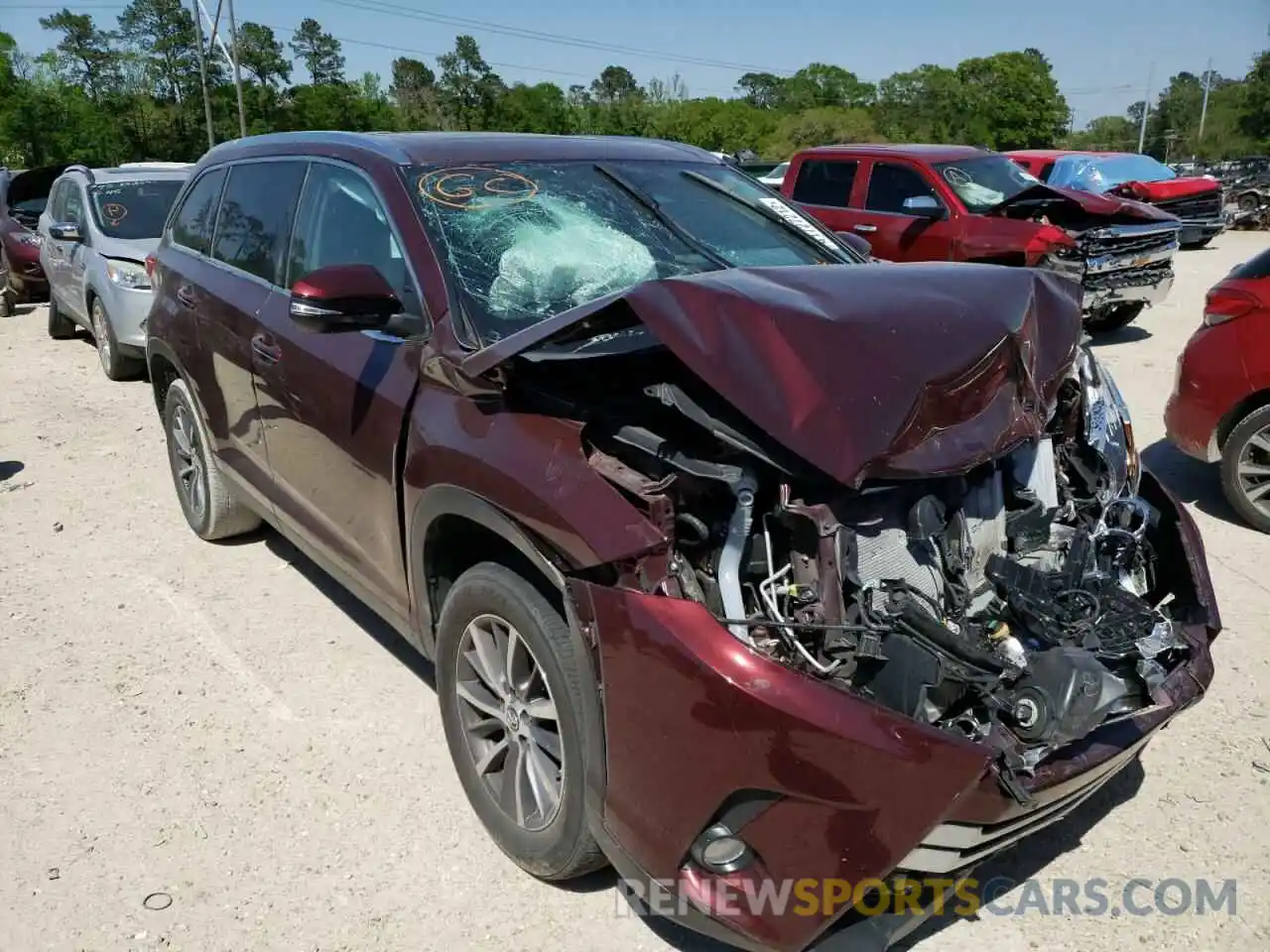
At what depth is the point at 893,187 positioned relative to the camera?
1058 centimetres

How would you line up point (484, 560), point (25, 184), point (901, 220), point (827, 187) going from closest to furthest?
point (484, 560)
point (901, 220)
point (827, 187)
point (25, 184)

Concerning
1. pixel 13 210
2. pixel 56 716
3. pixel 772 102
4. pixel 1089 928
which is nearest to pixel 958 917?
pixel 1089 928

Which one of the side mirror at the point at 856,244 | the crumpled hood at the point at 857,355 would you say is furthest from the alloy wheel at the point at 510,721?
the side mirror at the point at 856,244

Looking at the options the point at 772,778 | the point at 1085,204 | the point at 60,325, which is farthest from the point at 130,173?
the point at 772,778

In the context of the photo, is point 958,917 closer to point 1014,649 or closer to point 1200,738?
point 1014,649

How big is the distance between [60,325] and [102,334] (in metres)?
2.67

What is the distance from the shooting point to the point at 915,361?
2.44 m

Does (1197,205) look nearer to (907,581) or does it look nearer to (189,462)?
(189,462)

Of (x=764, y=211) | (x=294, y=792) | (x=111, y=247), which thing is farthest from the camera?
(x=111, y=247)

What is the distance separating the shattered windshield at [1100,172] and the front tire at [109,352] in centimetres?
1178

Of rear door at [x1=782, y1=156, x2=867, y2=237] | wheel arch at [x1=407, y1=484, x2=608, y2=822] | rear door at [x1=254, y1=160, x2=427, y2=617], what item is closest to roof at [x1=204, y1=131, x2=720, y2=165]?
rear door at [x1=254, y1=160, x2=427, y2=617]

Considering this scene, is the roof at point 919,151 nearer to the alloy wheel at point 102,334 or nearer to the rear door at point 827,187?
the rear door at point 827,187

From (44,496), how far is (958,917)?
570 cm

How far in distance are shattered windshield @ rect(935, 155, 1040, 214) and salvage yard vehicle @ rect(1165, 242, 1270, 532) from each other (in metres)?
4.99
